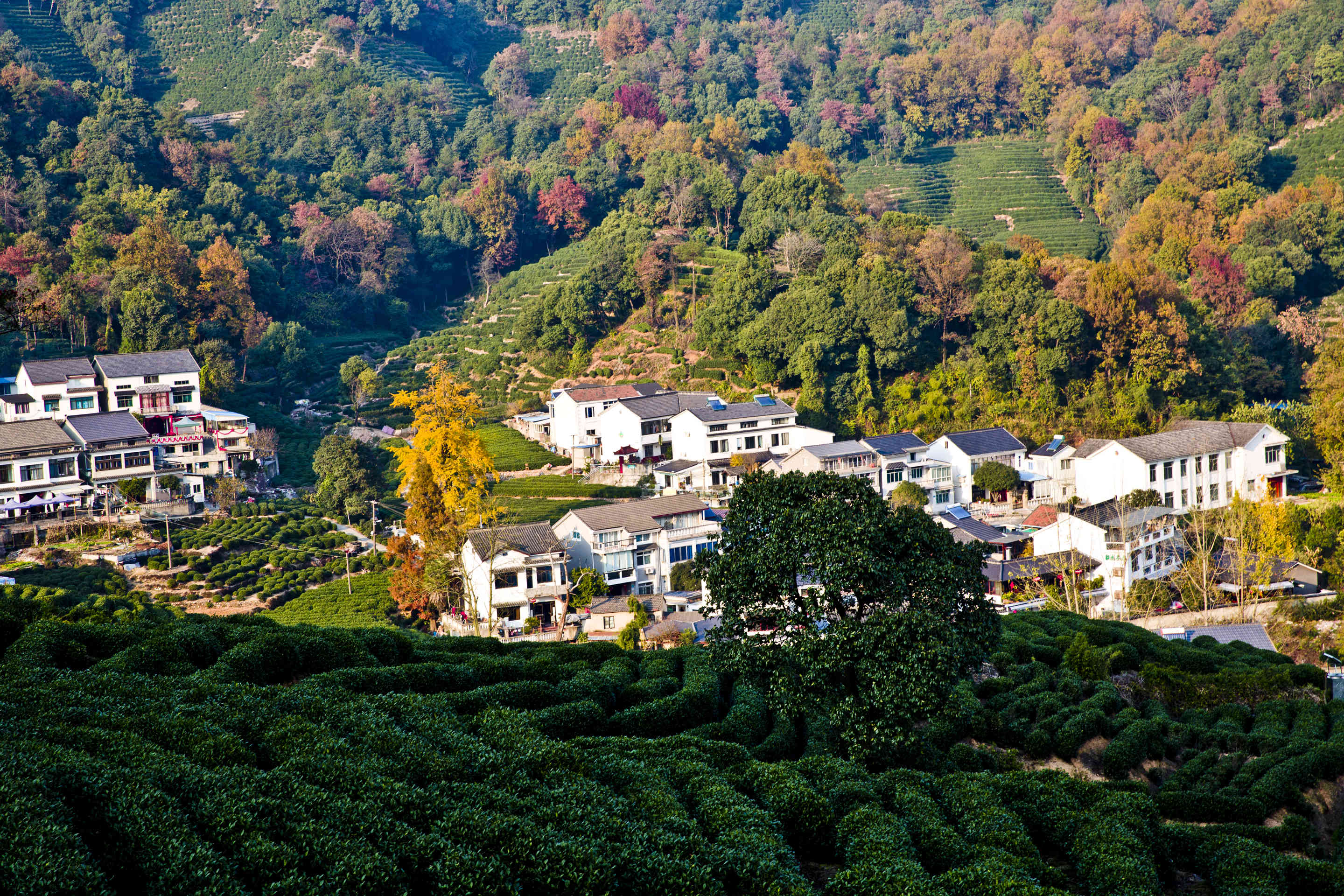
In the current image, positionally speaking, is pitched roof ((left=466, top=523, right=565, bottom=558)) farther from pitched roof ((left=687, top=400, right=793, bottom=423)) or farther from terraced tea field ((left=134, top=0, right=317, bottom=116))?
terraced tea field ((left=134, top=0, right=317, bottom=116))

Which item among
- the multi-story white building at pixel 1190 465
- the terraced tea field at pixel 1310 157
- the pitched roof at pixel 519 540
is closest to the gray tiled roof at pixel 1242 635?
the multi-story white building at pixel 1190 465

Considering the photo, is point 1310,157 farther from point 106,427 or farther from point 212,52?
point 212,52

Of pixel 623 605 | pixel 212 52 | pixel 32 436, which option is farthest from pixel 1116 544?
pixel 212 52

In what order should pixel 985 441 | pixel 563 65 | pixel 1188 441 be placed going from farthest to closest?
pixel 563 65 → pixel 985 441 → pixel 1188 441

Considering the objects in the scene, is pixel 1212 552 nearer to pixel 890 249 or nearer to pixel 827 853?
pixel 890 249

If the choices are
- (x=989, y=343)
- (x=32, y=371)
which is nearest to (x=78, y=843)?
(x=32, y=371)

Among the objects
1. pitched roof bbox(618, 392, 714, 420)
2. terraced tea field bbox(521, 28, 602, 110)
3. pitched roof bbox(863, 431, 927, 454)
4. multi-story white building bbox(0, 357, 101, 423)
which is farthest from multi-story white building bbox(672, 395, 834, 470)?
terraced tea field bbox(521, 28, 602, 110)

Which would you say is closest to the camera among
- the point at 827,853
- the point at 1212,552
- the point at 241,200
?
the point at 827,853
